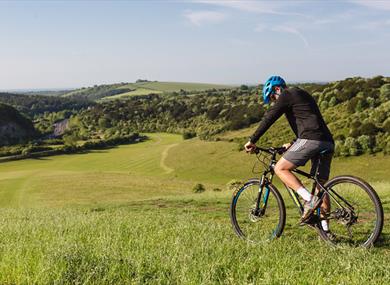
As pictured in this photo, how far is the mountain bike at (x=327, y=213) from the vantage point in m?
6.84

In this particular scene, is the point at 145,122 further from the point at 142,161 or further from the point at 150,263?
the point at 150,263

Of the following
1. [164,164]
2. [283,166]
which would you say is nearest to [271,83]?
[283,166]

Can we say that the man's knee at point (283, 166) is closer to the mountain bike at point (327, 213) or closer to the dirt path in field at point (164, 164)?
the mountain bike at point (327, 213)

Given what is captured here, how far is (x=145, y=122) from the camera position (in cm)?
19962

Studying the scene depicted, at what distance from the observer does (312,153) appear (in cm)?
712

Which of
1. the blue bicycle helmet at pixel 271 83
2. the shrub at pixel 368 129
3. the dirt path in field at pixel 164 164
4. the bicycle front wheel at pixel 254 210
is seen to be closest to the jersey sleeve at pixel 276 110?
the blue bicycle helmet at pixel 271 83

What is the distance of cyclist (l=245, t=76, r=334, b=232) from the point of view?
7.10 meters

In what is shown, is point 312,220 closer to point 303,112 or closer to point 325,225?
point 325,225

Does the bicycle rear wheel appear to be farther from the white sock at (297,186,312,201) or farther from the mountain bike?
the white sock at (297,186,312,201)

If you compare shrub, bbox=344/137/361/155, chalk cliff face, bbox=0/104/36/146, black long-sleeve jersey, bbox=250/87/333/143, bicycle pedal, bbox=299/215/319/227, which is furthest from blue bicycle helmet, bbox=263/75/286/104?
chalk cliff face, bbox=0/104/36/146

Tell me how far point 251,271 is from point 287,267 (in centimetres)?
45

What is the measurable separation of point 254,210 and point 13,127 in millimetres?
197213

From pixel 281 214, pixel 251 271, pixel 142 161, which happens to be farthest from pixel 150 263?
pixel 142 161

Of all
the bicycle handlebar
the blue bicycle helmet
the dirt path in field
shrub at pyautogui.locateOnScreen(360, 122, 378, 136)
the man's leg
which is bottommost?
the dirt path in field
